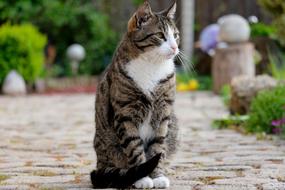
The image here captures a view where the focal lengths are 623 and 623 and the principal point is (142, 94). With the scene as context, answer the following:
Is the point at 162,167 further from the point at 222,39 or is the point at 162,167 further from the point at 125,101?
the point at 222,39

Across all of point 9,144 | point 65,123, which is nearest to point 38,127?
point 65,123

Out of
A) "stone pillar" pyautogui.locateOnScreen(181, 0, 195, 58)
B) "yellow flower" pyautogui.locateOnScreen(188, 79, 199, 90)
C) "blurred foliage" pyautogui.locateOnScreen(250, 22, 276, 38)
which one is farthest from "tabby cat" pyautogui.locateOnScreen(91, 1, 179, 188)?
"stone pillar" pyautogui.locateOnScreen(181, 0, 195, 58)

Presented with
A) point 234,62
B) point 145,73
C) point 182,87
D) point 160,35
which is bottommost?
point 182,87

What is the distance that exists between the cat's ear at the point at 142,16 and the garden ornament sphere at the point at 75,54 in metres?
10.5

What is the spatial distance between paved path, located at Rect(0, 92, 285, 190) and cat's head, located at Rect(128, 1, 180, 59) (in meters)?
0.77

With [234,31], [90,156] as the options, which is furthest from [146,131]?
[234,31]

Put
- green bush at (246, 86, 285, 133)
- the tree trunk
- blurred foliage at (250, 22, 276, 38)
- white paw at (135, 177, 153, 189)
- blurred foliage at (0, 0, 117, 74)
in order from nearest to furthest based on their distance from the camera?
1. white paw at (135, 177, 153, 189)
2. green bush at (246, 86, 285, 133)
3. the tree trunk
4. blurred foliage at (250, 22, 276, 38)
5. blurred foliage at (0, 0, 117, 74)

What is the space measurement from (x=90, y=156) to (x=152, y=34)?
1.69m

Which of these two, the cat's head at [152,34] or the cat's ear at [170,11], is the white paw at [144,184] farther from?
the cat's ear at [170,11]

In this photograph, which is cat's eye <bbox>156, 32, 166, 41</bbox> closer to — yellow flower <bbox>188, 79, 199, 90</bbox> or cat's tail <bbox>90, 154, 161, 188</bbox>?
cat's tail <bbox>90, 154, 161, 188</bbox>

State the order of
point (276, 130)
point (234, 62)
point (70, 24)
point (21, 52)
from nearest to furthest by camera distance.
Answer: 1. point (276, 130)
2. point (234, 62)
3. point (21, 52)
4. point (70, 24)

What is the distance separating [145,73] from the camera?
3479 millimetres

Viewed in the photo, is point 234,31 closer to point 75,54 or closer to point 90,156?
point 75,54

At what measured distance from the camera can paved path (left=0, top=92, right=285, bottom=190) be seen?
11.9ft
